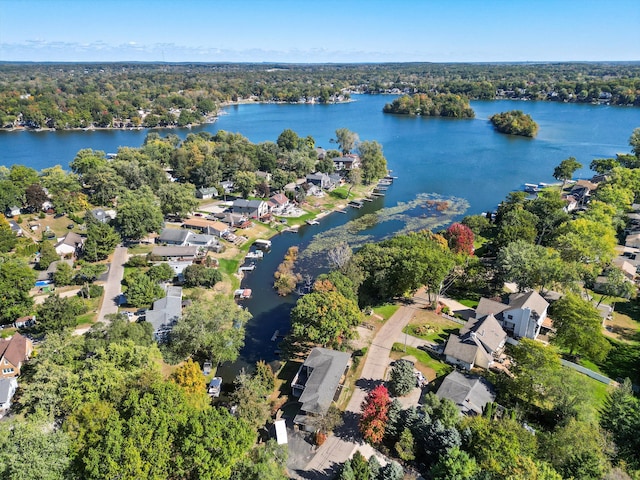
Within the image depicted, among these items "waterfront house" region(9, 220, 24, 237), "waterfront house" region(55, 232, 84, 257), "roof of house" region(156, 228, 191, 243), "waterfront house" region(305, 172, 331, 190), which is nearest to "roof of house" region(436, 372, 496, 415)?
"roof of house" region(156, 228, 191, 243)

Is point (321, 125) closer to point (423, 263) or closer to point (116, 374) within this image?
point (423, 263)

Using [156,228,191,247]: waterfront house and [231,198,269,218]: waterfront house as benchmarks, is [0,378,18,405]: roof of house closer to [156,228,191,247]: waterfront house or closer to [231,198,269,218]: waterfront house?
[156,228,191,247]: waterfront house

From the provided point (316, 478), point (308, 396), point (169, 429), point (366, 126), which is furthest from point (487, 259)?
point (366, 126)

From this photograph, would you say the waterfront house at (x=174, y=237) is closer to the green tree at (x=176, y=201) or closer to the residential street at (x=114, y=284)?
the residential street at (x=114, y=284)

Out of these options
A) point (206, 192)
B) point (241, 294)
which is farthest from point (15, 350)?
point (206, 192)

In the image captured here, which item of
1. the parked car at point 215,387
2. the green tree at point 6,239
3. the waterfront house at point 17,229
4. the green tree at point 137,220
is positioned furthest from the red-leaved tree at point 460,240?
the waterfront house at point 17,229

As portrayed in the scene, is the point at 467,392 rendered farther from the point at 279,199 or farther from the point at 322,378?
the point at 279,199
